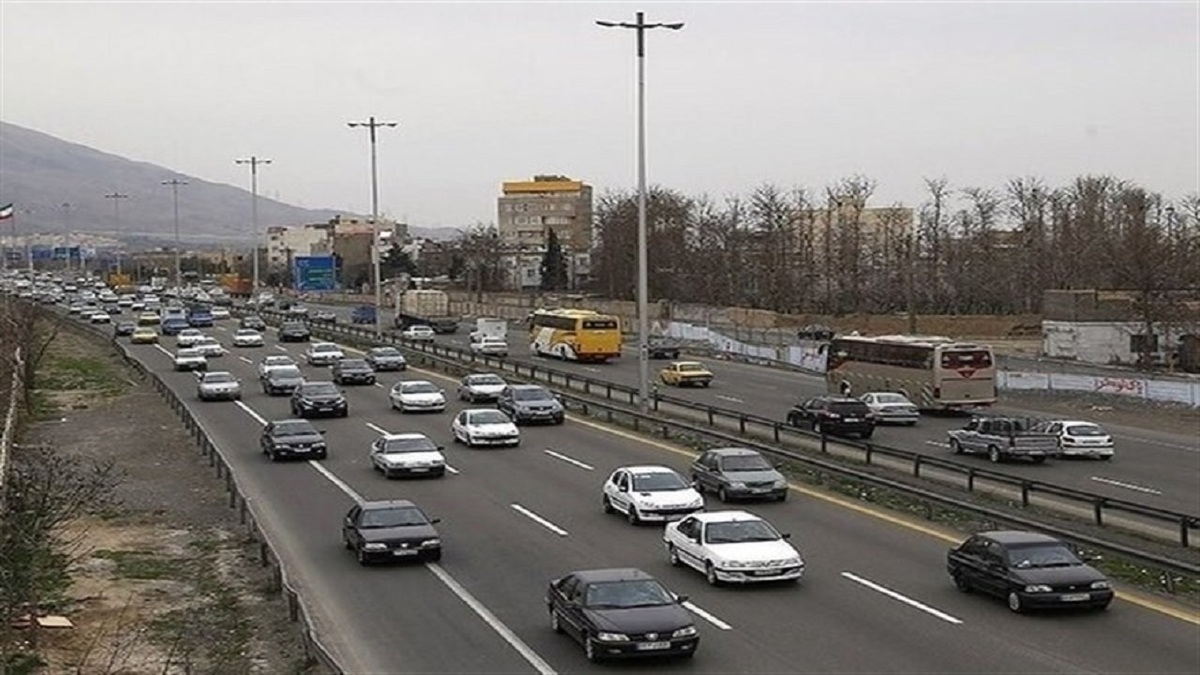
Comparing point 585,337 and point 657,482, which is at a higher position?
point 585,337

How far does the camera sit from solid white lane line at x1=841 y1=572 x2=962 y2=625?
834 inches

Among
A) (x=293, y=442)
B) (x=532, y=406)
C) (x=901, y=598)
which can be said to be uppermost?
(x=532, y=406)

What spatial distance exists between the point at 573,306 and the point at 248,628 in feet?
367

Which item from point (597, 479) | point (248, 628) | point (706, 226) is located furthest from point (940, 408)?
point (706, 226)

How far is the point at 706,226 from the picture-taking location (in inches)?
6417

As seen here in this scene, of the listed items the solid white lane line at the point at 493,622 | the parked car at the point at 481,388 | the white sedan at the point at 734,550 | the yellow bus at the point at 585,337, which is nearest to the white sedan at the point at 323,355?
the yellow bus at the point at 585,337

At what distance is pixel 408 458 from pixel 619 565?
12542mm

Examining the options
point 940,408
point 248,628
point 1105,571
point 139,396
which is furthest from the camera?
point 139,396

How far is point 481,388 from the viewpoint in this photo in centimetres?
5603

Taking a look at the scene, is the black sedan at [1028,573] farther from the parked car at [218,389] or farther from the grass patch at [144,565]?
the parked car at [218,389]

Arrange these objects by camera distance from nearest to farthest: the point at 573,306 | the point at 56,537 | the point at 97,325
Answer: the point at 56,537
the point at 97,325
the point at 573,306

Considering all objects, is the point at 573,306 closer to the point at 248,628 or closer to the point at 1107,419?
the point at 1107,419

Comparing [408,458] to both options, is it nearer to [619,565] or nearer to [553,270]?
[619,565]

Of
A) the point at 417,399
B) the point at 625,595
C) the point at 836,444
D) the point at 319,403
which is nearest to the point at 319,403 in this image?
the point at 319,403
